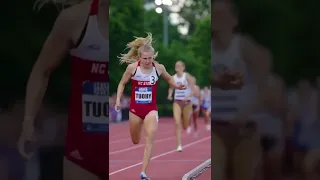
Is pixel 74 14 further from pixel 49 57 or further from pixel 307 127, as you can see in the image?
pixel 307 127

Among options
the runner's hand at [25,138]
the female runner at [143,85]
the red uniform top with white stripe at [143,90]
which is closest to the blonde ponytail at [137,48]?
the female runner at [143,85]

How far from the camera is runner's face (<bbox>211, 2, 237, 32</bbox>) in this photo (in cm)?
637

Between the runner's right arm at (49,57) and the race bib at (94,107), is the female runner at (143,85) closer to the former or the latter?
the race bib at (94,107)

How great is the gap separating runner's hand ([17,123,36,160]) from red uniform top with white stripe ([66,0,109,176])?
1.46 feet

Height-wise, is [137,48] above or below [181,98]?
above

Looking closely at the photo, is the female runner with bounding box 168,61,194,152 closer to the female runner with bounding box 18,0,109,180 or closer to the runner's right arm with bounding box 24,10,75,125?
the female runner with bounding box 18,0,109,180

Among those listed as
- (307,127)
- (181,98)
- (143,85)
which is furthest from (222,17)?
(181,98)

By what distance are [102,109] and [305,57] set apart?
99.1 inches

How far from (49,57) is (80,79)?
465mm

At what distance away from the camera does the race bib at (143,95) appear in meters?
8.38

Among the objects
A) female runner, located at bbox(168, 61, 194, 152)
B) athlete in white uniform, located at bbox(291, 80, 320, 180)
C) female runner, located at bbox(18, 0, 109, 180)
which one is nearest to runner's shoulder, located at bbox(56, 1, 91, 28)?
female runner, located at bbox(18, 0, 109, 180)

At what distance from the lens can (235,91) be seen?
21.1 feet

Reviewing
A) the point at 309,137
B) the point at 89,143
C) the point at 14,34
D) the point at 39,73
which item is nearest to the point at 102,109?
the point at 89,143

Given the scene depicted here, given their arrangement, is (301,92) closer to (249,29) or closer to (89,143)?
(249,29)
